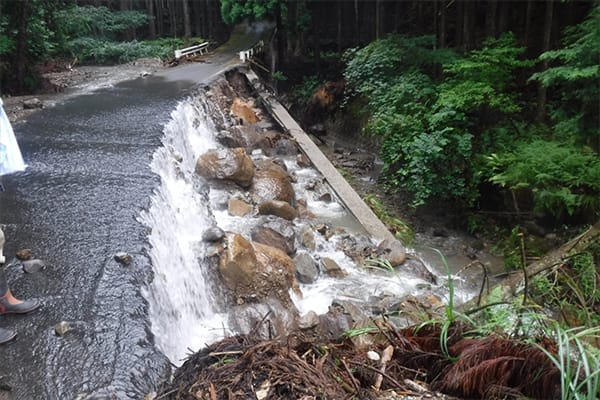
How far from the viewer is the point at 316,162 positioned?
35.0ft

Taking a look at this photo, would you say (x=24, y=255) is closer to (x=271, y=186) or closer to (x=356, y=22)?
(x=271, y=186)

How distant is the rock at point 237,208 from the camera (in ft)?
26.3

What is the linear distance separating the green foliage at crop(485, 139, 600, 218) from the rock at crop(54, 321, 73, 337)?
6709 millimetres

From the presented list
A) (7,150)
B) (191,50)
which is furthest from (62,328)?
(191,50)

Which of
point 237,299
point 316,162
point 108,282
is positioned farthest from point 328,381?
point 316,162

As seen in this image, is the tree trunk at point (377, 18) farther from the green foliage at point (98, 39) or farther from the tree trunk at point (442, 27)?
the green foliage at point (98, 39)

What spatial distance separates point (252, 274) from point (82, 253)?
6.84 feet

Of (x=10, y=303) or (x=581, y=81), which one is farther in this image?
(x=581, y=81)

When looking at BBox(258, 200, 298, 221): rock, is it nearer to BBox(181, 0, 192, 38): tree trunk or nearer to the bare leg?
the bare leg

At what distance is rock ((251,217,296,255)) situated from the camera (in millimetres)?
7023

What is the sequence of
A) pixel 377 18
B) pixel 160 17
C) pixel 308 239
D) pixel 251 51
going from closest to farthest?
pixel 308 239
pixel 377 18
pixel 251 51
pixel 160 17

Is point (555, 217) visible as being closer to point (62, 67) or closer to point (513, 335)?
point (513, 335)

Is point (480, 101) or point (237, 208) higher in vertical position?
point (480, 101)

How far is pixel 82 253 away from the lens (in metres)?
4.62
